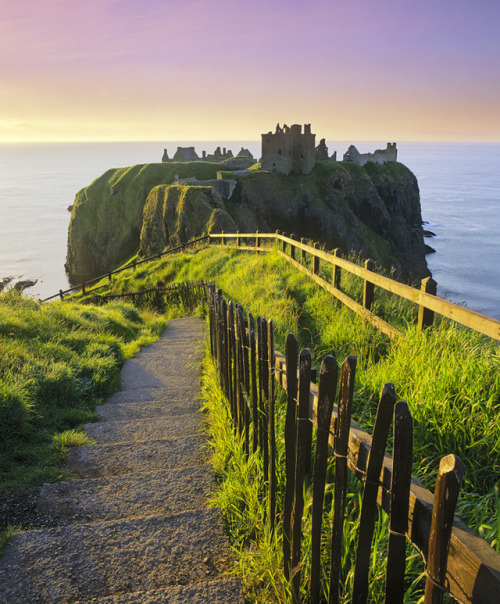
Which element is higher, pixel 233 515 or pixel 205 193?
pixel 205 193

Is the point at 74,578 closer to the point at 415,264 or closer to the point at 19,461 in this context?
the point at 19,461

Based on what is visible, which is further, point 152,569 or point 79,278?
point 79,278

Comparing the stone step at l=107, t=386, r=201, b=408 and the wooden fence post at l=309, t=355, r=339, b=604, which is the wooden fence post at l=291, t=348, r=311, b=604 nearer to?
the wooden fence post at l=309, t=355, r=339, b=604

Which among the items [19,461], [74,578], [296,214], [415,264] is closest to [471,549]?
[74,578]

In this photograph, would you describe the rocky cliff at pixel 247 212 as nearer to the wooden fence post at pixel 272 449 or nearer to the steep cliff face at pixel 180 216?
the steep cliff face at pixel 180 216

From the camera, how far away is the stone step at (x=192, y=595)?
2469mm

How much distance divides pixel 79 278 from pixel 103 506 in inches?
3086

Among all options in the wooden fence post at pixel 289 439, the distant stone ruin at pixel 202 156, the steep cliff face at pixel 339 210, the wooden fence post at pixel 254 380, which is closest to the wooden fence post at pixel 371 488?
the wooden fence post at pixel 289 439

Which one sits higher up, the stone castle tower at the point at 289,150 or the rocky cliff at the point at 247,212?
the stone castle tower at the point at 289,150

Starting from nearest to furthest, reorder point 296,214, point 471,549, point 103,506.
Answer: point 471,549
point 103,506
point 296,214

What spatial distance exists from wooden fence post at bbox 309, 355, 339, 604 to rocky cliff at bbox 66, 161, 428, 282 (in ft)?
143

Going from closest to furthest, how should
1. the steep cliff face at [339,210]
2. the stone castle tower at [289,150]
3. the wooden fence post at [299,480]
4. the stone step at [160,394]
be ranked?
the wooden fence post at [299,480]
the stone step at [160,394]
the steep cliff face at [339,210]
the stone castle tower at [289,150]

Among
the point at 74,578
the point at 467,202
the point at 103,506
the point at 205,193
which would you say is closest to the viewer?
the point at 74,578

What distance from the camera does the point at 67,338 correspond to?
7.74m
